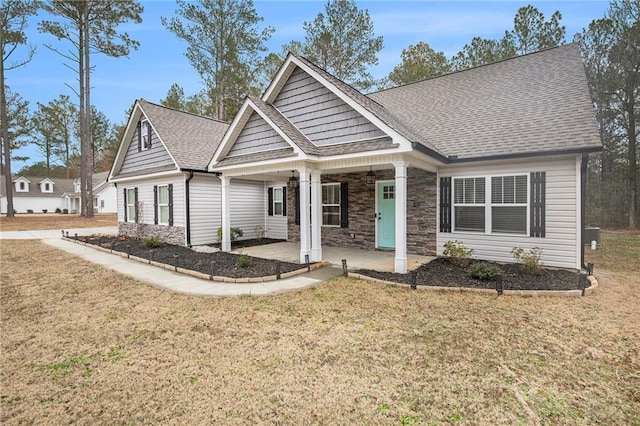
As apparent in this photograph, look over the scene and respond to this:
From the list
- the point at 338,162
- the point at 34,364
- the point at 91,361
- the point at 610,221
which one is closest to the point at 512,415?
the point at 91,361

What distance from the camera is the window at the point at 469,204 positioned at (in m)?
8.39

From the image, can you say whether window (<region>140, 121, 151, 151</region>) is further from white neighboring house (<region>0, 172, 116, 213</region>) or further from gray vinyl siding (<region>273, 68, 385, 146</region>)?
white neighboring house (<region>0, 172, 116, 213</region>)

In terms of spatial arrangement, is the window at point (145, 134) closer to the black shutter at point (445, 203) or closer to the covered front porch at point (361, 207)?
the covered front porch at point (361, 207)

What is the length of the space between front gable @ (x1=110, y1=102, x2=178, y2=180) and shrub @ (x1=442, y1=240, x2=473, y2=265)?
32.5 ft

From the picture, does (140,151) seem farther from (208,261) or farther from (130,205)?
(208,261)

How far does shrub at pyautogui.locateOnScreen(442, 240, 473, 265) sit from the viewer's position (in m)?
7.91

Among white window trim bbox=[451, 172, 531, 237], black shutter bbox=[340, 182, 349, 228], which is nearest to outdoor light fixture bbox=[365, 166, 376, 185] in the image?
black shutter bbox=[340, 182, 349, 228]

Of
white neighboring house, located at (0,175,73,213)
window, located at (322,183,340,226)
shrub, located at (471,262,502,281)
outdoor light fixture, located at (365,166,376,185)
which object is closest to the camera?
shrub, located at (471,262,502,281)

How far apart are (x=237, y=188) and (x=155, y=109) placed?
5.38 metres

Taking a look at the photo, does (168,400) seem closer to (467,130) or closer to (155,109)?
(467,130)

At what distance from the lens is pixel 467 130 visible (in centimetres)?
909

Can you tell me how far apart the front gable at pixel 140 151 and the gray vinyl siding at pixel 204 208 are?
3.77 feet

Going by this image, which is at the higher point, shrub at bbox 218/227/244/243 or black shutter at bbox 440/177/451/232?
black shutter at bbox 440/177/451/232

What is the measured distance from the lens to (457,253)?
795cm
